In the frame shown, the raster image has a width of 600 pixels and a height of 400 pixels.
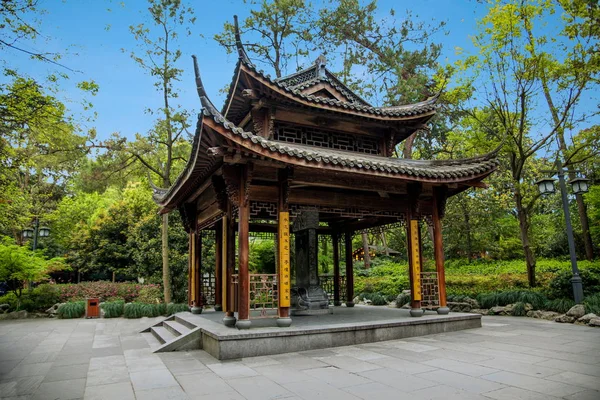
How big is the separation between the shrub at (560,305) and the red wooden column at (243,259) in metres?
9.13

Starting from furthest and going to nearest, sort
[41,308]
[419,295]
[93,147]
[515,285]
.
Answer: [93,147] → [41,308] → [515,285] → [419,295]

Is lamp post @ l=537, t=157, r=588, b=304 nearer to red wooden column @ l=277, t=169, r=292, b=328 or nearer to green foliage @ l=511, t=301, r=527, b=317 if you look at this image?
green foliage @ l=511, t=301, r=527, b=317

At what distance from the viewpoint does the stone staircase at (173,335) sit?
7.78 meters

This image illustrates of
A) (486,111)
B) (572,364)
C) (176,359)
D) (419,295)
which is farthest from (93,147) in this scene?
(572,364)

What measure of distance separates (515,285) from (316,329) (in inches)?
390

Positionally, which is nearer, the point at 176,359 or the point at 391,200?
the point at 176,359

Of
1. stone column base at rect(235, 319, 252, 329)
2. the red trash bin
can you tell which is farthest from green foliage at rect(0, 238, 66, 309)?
stone column base at rect(235, 319, 252, 329)

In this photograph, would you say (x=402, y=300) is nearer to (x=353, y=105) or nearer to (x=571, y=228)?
(x=571, y=228)

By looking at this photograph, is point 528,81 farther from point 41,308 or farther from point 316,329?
point 41,308

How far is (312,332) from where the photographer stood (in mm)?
7477

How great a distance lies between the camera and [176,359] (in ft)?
22.9

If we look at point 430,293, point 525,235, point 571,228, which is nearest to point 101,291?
point 430,293

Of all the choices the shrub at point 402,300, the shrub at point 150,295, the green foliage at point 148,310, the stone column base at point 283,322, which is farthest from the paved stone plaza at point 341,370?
the shrub at point 150,295

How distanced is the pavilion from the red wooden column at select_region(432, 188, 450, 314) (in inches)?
1.0
